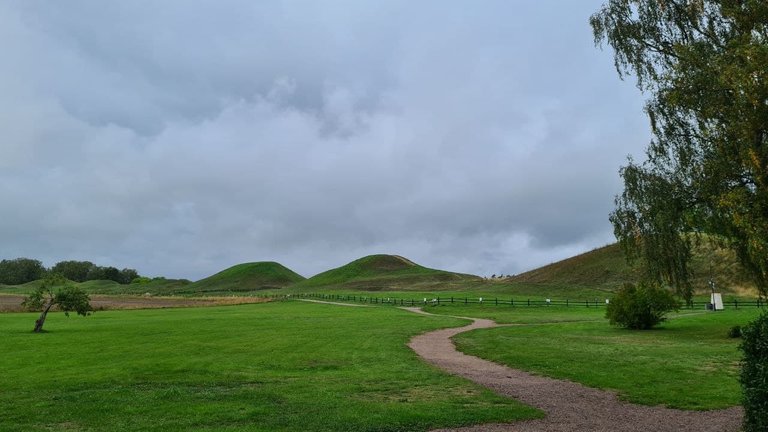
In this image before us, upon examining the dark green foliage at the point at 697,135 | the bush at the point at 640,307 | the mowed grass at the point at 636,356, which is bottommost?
the mowed grass at the point at 636,356

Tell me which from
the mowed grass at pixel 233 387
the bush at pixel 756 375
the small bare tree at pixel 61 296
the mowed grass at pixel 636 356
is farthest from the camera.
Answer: the small bare tree at pixel 61 296

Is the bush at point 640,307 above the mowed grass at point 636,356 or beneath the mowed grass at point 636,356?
above

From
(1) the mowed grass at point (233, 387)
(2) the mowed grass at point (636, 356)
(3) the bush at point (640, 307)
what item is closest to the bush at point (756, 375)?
(1) the mowed grass at point (233, 387)

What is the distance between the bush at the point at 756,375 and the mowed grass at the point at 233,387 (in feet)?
18.1

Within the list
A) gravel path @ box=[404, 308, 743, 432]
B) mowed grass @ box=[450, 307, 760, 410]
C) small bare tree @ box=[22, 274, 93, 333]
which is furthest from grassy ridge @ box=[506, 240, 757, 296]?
small bare tree @ box=[22, 274, 93, 333]

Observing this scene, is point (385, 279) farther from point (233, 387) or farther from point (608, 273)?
point (233, 387)

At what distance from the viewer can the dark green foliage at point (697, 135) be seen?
699 inches

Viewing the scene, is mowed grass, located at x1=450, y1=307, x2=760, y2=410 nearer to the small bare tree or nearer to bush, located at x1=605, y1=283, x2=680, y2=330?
bush, located at x1=605, y1=283, x2=680, y2=330

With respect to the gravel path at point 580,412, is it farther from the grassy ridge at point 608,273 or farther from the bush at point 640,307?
the grassy ridge at point 608,273

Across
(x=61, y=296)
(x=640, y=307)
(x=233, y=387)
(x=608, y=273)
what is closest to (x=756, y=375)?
(x=233, y=387)

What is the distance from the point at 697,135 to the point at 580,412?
50.3ft

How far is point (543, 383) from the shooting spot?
64.8 ft

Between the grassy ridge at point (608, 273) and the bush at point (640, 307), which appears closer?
the bush at point (640, 307)

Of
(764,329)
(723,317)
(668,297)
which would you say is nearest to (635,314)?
(668,297)
